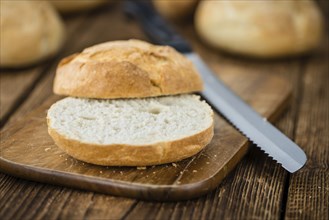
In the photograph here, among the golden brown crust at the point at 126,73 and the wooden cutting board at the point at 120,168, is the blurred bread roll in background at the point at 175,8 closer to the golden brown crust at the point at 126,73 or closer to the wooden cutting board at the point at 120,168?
the golden brown crust at the point at 126,73

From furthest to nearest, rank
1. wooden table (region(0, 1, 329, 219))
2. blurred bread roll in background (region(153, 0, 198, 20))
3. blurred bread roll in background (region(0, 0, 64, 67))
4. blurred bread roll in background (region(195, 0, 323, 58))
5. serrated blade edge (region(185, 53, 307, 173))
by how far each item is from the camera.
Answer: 1. blurred bread roll in background (region(153, 0, 198, 20))
2. blurred bread roll in background (region(195, 0, 323, 58))
3. blurred bread roll in background (region(0, 0, 64, 67))
4. serrated blade edge (region(185, 53, 307, 173))
5. wooden table (region(0, 1, 329, 219))

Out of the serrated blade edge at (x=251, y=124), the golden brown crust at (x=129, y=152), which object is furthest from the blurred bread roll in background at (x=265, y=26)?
the golden brown crust at (x=129, y=152)

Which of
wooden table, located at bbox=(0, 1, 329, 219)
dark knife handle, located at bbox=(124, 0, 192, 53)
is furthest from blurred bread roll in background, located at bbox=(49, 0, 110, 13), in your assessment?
wooden table, located at bbox=(0, 1, 329, 219)

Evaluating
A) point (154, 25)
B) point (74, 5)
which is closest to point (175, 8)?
point (154, 25)

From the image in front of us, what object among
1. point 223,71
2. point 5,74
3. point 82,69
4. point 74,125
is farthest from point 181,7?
point 74,125

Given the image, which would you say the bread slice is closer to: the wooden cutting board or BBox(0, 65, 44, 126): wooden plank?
the wooden cutting board
